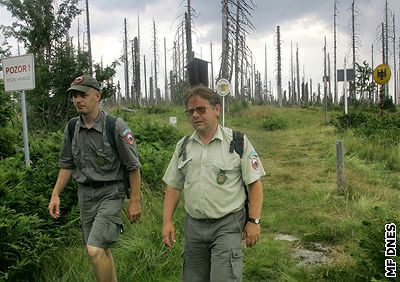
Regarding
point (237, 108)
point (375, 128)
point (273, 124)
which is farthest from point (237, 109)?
point (375, 128)

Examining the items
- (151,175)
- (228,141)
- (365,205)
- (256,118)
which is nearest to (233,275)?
(228,141)

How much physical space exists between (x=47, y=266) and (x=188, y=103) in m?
2.46

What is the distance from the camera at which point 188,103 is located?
2.85 meters

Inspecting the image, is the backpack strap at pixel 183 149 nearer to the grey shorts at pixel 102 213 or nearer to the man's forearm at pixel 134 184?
the man's forearm at pixel 134 184

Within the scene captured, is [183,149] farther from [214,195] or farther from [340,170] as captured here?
[340,170]

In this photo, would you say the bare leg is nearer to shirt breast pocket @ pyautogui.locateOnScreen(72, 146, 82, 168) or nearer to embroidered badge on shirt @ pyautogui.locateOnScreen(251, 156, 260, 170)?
shirt breast pocket @ pyautogui.locateOnScreen(72, 146, 82, 168)

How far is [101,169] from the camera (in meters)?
3.44

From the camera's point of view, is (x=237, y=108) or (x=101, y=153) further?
(x=237, y=108)

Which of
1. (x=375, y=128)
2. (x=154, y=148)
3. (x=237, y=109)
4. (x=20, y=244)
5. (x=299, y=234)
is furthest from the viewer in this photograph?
(x=237, y=109)

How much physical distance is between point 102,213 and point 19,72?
9.39 feet

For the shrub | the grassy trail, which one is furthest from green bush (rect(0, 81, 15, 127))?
the shrub

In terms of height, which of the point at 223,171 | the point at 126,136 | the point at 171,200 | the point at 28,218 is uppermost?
the point at 126,136

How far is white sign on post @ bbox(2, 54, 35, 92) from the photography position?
518 cm

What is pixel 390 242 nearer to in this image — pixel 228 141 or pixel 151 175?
pixel 228 141
